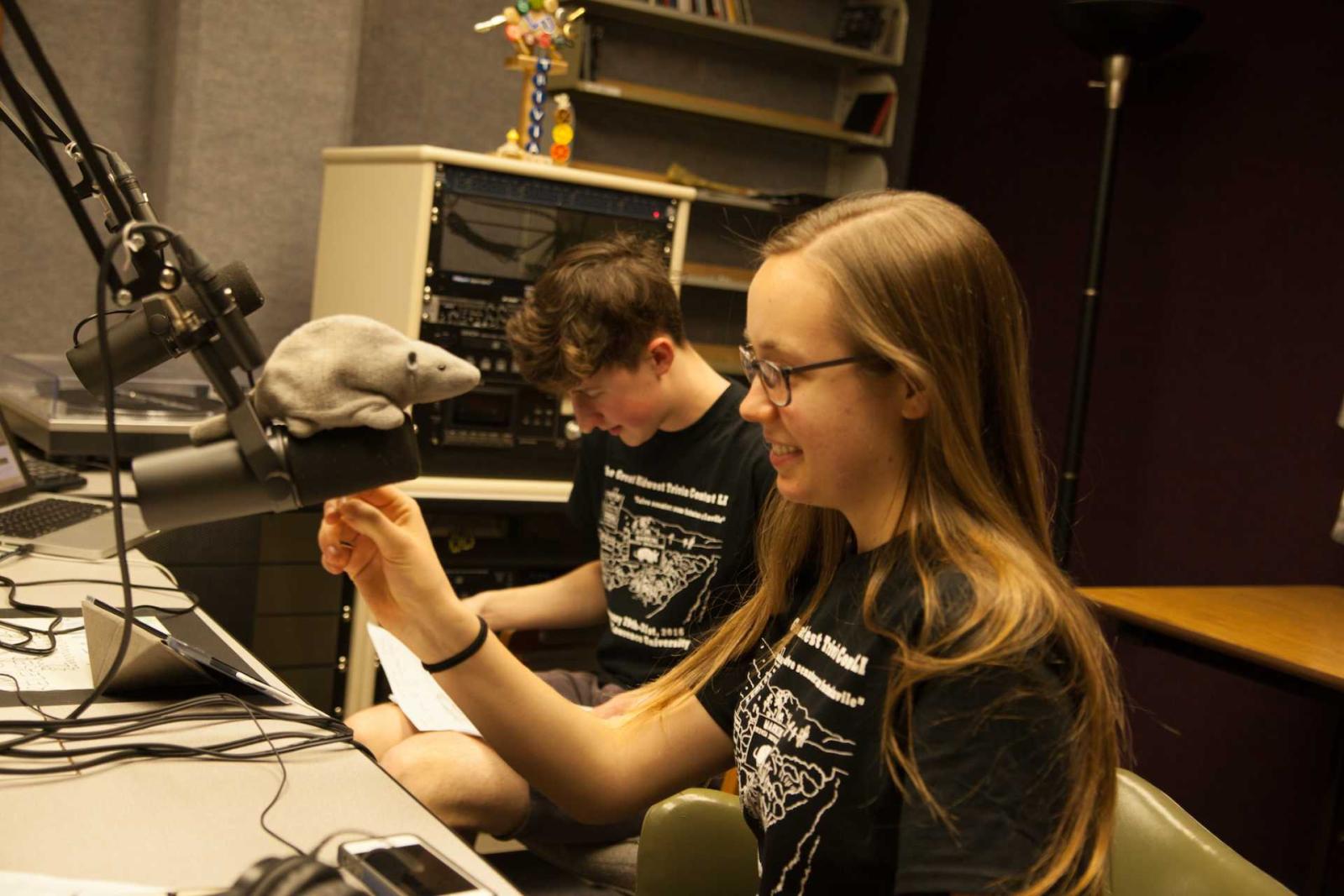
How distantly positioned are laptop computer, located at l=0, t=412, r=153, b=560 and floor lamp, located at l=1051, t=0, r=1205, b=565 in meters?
2.10

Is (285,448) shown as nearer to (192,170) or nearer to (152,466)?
(152,466)

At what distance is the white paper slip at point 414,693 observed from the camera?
1.79m

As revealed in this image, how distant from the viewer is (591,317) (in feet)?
6.58

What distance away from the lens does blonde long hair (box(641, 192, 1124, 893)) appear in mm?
994

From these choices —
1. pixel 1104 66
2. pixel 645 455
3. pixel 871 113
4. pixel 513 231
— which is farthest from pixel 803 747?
pixel 871 113

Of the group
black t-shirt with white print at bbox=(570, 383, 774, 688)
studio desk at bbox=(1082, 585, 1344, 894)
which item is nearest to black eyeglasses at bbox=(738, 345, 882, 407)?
black t-shirt with white print at bbox=(570, 383, 774, 688)

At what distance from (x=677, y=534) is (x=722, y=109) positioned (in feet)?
7.55

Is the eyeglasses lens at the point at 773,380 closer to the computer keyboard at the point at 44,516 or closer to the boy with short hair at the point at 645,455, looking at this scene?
the boy with short hair at the point at 645,455

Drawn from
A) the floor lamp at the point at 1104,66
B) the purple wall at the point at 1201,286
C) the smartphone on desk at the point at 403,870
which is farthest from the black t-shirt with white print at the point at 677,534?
the purple wall at the point at 1201,286

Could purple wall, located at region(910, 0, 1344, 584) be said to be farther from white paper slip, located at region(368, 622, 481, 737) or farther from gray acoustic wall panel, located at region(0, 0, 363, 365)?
white paper slip, located at region(368, 622, 481, 737)

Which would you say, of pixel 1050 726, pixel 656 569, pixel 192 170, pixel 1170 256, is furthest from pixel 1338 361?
pixel 192 170

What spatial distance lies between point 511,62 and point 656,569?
165 cm

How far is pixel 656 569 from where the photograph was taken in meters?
2.06

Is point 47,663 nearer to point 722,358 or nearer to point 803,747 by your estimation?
point 803,747
